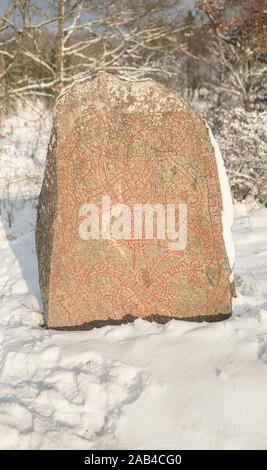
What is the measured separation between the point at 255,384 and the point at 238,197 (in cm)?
322

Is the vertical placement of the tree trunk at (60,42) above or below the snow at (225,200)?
above

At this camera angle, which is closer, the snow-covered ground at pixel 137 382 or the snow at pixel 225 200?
the snow-covered ground at pixel 137 382

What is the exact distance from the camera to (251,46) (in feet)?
25.0

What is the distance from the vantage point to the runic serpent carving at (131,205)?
75.3 inches

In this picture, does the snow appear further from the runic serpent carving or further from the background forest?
the background forest

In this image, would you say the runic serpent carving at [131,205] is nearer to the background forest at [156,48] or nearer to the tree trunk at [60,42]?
the background forest at [156,48]

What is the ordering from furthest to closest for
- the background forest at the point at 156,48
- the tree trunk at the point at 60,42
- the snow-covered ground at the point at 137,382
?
the tree trunk at the point at 60,42 → the background forest at the point at 156,48 → the snow-covered ground at the point at 137,382

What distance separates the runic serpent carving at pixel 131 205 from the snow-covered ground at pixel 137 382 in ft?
0.55

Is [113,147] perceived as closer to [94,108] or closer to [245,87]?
[94,108]

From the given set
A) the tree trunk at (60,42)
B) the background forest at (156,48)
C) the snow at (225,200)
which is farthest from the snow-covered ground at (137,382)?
the tree trunk at (60,42)

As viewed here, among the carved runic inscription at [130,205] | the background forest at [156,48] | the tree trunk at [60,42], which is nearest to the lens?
the carved runic inscription at [130,205]

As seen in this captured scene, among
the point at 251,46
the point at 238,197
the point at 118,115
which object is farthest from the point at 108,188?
the point at 251,46

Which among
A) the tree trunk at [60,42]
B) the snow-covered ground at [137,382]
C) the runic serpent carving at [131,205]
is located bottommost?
the snow-covered ground at [137,382]

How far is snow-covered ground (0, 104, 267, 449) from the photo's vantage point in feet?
4.33
